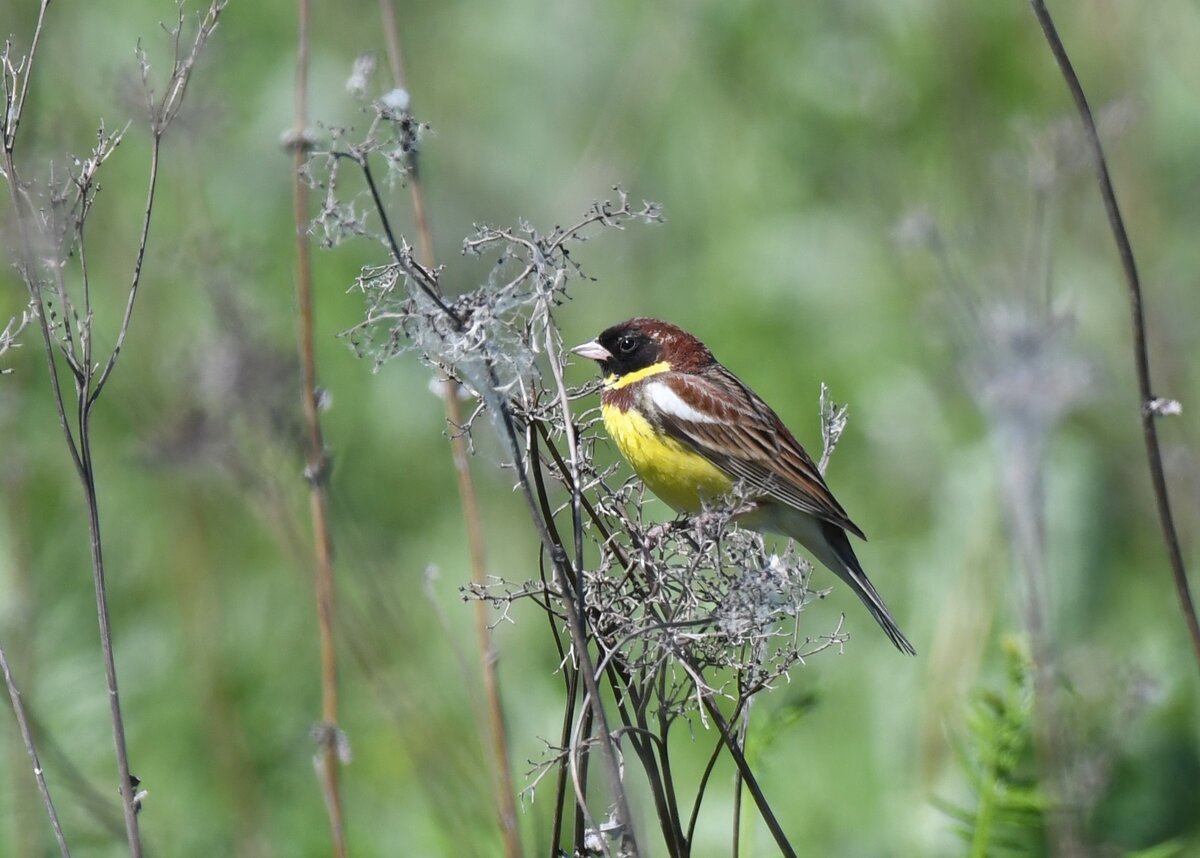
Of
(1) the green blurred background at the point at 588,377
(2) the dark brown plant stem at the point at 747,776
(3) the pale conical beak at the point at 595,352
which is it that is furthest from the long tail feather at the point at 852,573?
(2) the dark brown plant stem at the point at 747,776

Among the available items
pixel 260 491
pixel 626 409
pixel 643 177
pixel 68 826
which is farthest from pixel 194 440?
pixel 643 177

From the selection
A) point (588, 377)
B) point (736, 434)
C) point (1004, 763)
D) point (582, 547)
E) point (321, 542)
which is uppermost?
point (588, 377)

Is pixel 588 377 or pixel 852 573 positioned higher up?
pixel 588 377

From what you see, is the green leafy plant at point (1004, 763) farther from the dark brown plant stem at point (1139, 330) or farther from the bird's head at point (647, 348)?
the bird's head at point (647, 348)

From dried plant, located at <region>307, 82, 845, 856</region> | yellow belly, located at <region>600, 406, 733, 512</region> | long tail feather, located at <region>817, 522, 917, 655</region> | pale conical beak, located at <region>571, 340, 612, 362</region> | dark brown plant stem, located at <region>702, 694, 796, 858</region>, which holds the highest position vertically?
pale conical beak, located at <region>571, 340, 612, 362</region>

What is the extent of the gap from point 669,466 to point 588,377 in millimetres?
1517

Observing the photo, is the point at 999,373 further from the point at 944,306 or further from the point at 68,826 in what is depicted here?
the point at 68,826

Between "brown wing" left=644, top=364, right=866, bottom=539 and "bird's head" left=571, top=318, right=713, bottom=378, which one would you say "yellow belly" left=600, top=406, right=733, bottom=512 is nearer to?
"brown wing" left=644, top=364, right=866, bottom=539

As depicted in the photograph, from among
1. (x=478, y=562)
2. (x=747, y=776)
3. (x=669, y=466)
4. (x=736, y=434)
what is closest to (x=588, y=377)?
(x=736, y=434)

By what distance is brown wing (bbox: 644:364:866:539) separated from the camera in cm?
373

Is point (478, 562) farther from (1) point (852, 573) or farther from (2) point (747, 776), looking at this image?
(1) point (852, 573)

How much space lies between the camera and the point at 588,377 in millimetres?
5148

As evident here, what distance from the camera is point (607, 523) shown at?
2.10 m

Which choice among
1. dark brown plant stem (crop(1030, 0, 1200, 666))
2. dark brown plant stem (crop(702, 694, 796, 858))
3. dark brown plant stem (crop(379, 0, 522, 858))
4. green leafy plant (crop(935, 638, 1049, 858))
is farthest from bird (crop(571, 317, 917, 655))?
dark brown plant stem (crop(702, 694, 796, 858))
